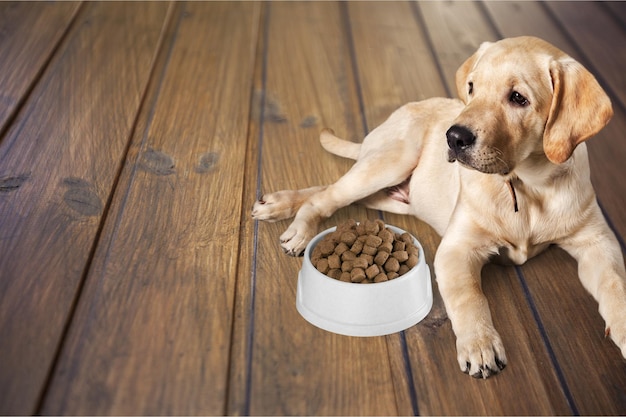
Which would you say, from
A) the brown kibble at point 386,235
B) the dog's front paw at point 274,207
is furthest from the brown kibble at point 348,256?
the dog's front paw at point 274,207

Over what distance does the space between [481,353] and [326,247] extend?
0.50m

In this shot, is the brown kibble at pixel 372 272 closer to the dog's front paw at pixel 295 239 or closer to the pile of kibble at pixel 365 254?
the pile of kibble at pixel 365 254

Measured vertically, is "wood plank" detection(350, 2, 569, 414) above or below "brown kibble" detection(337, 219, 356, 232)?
below

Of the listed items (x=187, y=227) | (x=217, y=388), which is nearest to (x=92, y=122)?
(x=187, y=227)

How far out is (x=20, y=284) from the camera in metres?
2.12

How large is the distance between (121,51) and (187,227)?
1.67 meters

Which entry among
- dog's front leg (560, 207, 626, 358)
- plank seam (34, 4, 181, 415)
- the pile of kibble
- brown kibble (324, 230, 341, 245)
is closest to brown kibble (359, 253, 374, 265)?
the pile of kibble

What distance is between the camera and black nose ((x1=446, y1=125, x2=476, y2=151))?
1966 millimetres

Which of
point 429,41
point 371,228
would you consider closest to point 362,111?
point 429,41

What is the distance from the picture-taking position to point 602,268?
2.16 m

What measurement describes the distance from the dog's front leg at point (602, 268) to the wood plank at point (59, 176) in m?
1.47

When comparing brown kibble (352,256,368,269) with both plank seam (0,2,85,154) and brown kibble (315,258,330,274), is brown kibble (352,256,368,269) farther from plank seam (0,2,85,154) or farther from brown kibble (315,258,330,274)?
plank seam (0,2,85,154)

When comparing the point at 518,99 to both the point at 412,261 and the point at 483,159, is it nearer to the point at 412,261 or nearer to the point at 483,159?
the point at 483,159

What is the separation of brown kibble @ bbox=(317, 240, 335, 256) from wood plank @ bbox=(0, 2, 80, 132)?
1604 mm
